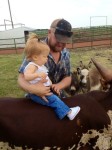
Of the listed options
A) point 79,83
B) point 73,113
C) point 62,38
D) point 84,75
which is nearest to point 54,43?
point 62,38

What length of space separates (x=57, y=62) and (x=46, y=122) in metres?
1.18

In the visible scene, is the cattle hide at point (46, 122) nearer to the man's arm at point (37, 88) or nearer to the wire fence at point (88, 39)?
the man's arm at point (37, 88)

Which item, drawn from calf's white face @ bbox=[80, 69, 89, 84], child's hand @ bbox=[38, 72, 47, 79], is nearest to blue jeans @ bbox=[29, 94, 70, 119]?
child's hand @ bbox=[38, 72, 47, 79]

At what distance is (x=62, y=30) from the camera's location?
3682 millimetres

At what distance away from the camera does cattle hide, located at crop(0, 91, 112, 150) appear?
10.1 ft

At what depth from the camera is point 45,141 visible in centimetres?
317

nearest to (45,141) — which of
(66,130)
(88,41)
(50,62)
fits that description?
(66,130)

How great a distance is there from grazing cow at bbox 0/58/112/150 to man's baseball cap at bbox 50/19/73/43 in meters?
0.64

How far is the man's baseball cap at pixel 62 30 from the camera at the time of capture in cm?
362

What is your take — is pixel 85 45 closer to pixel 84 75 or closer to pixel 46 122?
pixel 84 75

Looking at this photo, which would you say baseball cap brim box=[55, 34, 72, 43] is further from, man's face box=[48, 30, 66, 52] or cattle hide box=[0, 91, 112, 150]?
cattle hide box=[0, 91, 112, 150]

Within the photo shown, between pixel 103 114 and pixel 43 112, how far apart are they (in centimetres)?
64

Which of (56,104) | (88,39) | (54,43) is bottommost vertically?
(88,39)

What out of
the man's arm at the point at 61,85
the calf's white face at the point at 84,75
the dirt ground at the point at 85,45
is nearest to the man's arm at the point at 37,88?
the man's arm at the point at 61,85
